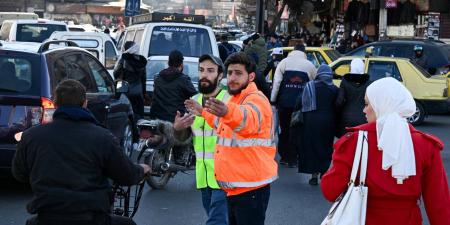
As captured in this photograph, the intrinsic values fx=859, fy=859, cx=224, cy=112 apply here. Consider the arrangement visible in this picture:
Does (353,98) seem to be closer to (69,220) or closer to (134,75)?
(134,75)

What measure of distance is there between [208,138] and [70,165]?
1.88 metres

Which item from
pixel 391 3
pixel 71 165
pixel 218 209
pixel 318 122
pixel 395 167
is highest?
pixel 391 3

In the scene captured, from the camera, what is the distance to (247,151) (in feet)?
17.8

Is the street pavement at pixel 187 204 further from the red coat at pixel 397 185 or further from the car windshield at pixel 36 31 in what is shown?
the car windshield at pixel 36 31

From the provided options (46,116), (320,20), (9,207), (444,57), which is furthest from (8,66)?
(320,20)

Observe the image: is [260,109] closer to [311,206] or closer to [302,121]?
[311,206]

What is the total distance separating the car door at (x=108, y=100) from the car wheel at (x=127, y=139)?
0.15m

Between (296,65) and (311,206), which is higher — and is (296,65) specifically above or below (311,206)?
above

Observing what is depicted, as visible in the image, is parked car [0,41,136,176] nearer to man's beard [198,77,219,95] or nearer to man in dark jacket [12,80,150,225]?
man's beard [198,77,219,95]

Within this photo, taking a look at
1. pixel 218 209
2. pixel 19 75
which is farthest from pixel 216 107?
pixel 19 75

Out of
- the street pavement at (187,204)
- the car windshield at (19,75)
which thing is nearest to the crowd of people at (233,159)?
the street pavement at (187,204)

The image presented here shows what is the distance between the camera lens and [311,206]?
30.6 feet

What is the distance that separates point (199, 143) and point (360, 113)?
12.2ft

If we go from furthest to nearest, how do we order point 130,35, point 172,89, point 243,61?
1. point 130,35
2. point 172,89
3. point 243,61
